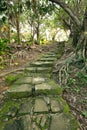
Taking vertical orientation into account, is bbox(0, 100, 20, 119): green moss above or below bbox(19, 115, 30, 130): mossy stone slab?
above

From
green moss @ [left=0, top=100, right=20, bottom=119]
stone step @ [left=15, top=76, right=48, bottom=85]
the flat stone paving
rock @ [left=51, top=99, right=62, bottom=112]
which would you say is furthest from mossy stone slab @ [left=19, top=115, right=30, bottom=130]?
stone step @ [left=15, top=76, right=48, bottom=85]

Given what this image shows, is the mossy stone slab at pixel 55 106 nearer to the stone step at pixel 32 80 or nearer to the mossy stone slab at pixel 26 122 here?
the mossy stone slab at pixel 26 122

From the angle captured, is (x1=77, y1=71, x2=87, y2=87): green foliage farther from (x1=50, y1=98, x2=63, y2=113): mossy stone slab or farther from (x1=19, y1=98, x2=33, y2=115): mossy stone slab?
(x1=19, y1=98, x2=33, y2=115): mossy stone slab

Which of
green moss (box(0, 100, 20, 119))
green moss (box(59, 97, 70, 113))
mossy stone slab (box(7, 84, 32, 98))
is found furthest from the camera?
mossy stone slab (box(7, 84, 32, 98))

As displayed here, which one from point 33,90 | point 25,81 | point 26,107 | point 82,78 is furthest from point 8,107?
point 82,78

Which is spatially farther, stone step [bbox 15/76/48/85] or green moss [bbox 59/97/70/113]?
stone step [bbox 15/76/48/85]

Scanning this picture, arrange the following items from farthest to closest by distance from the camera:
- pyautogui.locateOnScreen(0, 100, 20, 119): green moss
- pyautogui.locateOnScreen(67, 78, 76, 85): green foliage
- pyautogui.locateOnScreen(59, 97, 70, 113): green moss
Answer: pyautogui.locateOnScreen(67, 78, 76, 85): green foliage
pyautogui.locateOnScreen(59, 97, 70, 113): green moss
pyautogui.locateOnScreen(0, 100, 20, 119): green moss

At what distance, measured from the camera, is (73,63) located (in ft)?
14.7

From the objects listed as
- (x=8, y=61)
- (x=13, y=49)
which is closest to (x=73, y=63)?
(x=8, y=61)

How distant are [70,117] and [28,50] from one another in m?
5.36

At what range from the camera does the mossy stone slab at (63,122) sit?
2.19 m

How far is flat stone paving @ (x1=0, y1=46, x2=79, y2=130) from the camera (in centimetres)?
223

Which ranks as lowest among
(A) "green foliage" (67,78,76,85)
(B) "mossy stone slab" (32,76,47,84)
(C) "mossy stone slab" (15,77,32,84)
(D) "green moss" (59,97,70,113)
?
(D) "green moss" (59,97,70,113)

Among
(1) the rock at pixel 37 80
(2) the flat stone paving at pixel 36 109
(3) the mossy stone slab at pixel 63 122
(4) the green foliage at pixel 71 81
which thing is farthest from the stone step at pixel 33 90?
(3) the mossy stone slab at pixel 63 122
